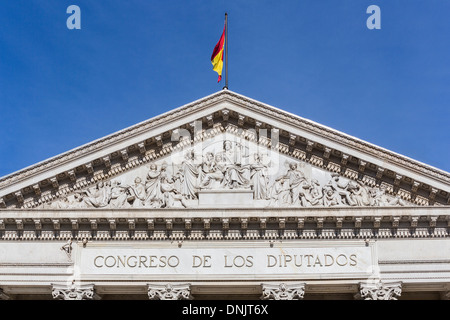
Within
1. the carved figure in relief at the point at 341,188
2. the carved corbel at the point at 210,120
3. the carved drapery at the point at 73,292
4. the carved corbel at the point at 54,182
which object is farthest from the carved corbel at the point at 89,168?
the carved figure in relief at the point at 341,188

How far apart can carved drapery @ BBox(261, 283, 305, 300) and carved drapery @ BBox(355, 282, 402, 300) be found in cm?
210

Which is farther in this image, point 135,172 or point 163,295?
point 135,172

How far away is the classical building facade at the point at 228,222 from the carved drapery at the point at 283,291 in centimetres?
4

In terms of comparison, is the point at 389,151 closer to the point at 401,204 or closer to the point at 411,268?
the point at 401,204

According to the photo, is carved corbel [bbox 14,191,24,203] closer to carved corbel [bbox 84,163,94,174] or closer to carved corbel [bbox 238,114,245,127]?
carved corbel [bbox 84,163,94,174]

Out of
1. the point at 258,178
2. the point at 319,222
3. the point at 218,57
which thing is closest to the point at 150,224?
the point at 258,178

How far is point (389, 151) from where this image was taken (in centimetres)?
2912

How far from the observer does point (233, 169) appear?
29.7 m

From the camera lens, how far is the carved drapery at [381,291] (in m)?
27.9

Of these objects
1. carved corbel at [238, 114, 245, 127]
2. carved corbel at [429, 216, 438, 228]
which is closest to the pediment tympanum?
A: carved corbel at [238, 114, 245, 127]

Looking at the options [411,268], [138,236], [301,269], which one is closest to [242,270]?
[301,269]

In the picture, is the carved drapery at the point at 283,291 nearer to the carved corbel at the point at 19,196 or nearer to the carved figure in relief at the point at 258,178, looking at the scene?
the carved figure in relief at the point at 258,178

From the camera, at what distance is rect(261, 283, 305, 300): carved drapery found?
91.7 feet
